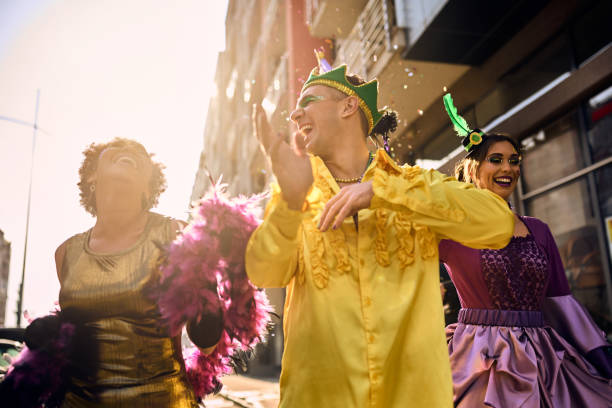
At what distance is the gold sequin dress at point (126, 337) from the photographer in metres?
1.81

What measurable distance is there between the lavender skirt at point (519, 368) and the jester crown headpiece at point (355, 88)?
1.37 m

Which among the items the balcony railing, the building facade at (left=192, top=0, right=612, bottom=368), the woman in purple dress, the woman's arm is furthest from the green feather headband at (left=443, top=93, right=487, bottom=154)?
the balcony railing

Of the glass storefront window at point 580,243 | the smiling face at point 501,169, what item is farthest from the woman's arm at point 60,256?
the glass storefront window at point 580,243

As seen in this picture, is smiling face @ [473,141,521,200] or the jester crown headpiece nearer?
the jester crown headpiece

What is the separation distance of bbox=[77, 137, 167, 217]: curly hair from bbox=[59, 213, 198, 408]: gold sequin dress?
0.30 m

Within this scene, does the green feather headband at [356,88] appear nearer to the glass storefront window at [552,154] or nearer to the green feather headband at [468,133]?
the green feather headband at [468,133]

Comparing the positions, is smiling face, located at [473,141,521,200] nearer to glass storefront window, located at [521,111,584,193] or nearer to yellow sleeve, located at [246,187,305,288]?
yellow sleeve, located at [246,187,305,288]

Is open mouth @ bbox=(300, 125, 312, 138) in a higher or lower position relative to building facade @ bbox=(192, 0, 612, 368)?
lower

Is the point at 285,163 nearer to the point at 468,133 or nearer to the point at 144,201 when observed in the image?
the point at 144,201

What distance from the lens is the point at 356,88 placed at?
92.0 inches

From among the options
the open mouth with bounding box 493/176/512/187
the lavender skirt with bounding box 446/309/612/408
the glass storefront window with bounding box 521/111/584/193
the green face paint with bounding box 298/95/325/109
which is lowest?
the lavender skirt with bounding box 446/309/612/408

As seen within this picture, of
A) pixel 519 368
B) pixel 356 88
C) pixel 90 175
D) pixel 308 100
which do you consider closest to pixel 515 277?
pixel 519 368

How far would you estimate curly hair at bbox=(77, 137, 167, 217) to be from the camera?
86.0 inches

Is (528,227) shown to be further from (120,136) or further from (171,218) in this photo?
(120,136)
